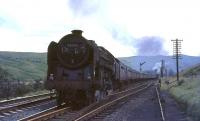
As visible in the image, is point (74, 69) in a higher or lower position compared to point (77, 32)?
lower

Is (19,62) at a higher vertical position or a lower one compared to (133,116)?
higher

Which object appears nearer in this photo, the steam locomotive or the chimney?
the steam locomotive

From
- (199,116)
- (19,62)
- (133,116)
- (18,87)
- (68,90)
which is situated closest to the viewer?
(199,116)

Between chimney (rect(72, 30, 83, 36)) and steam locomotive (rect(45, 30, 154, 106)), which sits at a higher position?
chimney (rect(72, 30, 83, 36))

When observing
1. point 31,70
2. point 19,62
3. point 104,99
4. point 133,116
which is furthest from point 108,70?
point 19,62

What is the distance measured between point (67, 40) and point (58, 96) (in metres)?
2.83

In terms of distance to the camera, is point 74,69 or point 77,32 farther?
point 77,32

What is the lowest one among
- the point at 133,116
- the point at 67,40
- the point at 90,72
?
the point at 133,116

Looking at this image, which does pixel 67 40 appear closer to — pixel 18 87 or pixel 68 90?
pixel 68 90

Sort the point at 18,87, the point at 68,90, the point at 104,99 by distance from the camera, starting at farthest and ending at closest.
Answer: the point at 18,87 → the point at 104,99 → the point at 68,90

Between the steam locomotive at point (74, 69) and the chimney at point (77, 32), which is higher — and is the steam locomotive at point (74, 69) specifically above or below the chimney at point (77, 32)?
below

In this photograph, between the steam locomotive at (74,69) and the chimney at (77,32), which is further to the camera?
the chimney at (77,32)

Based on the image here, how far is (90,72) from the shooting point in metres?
23.5

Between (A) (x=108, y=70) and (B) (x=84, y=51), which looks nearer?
(B) (x=84, y=51)
